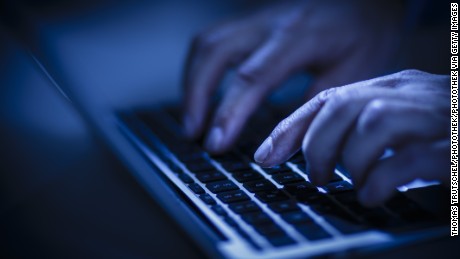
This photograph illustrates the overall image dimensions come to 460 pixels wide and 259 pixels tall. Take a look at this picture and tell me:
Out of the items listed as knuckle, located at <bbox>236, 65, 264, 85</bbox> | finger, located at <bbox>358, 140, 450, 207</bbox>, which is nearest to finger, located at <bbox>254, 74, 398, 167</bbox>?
finger, located at <bbox>358, 140, 450, 207</bbox>

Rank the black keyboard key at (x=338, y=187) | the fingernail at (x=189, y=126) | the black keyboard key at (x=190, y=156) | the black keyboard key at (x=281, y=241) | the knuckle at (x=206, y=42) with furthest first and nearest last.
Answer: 1. the knuckle at (x=206, y=42)
2. the fingernail at (x=189, y=126)
3. the black keyboard key at (x=190, y=156)
4. the black keyboard key at (x=338, y=187)
5. the black keyboard key at (x=281, y=241)

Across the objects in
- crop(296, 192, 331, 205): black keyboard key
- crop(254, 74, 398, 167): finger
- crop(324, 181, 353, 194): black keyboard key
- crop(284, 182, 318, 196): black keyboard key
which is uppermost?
crop(254, 74, 398, 167): finger

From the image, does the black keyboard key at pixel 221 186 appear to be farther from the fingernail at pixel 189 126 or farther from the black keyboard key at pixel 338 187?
the fingernail at pixel 189 126

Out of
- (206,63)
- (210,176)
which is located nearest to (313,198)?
(210,176)

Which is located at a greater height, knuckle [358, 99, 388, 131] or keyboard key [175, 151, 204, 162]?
keyboard key [175, 151, 204, 162]

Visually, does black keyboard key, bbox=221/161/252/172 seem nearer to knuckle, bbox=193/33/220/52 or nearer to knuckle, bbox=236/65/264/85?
knuckle, bbox=236/65/264/85

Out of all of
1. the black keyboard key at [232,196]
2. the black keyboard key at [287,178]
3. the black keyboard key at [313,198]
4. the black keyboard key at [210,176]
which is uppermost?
the black keyboard key at [210,176]

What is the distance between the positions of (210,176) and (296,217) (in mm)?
153

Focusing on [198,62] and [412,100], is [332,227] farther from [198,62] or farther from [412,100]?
[198,62]

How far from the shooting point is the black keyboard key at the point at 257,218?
50 cm

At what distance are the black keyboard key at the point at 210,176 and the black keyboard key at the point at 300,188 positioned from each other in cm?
8

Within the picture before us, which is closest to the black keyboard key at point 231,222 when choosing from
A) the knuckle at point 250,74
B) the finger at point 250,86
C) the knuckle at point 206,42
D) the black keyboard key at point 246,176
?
the black keyboard key at point 246,176

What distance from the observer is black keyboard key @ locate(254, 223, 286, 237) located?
0.48 m

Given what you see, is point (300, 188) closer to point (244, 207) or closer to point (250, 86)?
point (244, 207)
